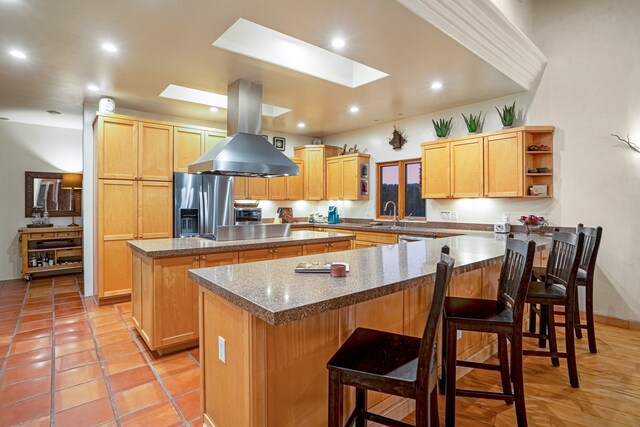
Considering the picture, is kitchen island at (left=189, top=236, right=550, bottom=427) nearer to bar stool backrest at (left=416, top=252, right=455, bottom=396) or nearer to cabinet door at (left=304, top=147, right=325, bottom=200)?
bar stool backrest at (left=416, top=252, right=455, bottom=396)

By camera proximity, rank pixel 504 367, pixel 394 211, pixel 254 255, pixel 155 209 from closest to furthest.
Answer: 1. pixel 504 367
2. pixel 254 255
3. pixel 155 209
4. pixel 394 211

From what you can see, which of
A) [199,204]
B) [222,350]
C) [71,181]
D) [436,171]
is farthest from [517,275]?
[71,181]

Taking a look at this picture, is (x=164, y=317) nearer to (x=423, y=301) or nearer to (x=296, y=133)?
(x=423, y=301)

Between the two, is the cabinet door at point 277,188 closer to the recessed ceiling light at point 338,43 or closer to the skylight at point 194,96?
the skylight at point 194,96

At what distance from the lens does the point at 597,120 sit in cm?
373

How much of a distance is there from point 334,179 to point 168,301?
13.7 feet

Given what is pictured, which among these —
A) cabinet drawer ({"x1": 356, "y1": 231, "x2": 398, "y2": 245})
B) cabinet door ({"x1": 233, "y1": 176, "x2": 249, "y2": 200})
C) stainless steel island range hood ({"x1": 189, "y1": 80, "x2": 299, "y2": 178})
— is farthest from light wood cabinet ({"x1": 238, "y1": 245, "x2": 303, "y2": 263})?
cabinet door ({"x1": 233, "y1": 176, "x2": 249, "y2": 200})

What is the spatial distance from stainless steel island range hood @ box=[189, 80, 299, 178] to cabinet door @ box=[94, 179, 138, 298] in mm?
1349

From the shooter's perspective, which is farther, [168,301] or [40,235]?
[40,235]

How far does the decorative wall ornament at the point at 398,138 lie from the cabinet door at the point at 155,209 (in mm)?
3591

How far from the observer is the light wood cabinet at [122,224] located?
14.2 ft

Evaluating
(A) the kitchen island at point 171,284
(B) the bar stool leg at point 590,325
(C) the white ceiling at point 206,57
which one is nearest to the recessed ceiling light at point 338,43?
(C) the white ceiling at point 206,57

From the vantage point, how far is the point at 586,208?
151 inches

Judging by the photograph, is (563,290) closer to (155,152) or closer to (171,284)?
(171,284)
